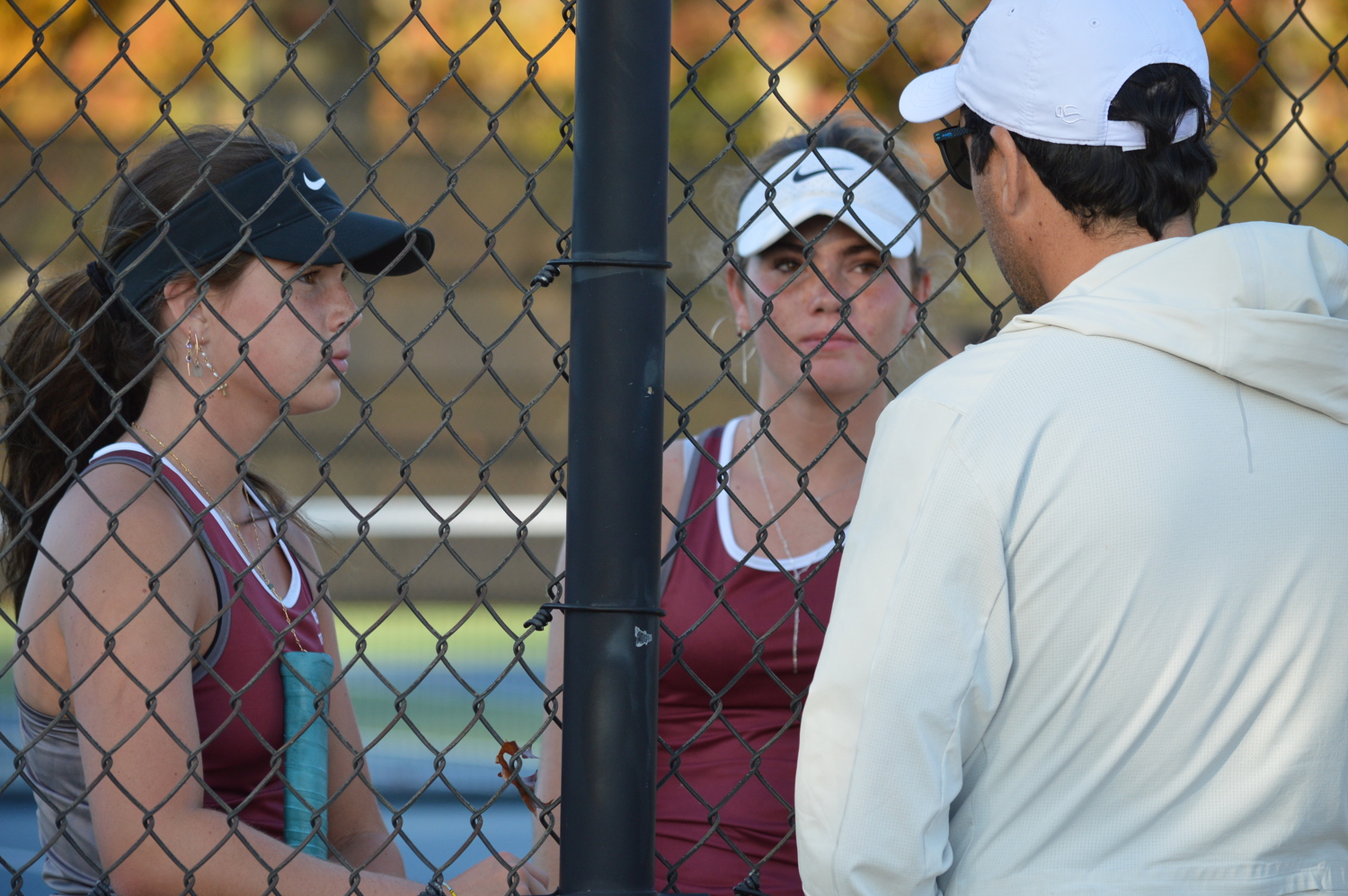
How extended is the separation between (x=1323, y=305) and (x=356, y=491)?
7.27 meters

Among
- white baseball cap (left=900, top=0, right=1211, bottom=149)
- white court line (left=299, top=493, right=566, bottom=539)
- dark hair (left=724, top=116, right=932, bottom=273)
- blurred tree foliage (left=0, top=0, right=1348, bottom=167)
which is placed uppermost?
blurred tree foliage (left=0, top=0, right=1348, bottom=167)

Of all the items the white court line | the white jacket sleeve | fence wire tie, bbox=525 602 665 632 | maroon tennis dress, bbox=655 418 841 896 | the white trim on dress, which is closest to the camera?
the white jacket sleeve

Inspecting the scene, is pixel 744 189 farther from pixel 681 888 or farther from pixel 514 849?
pixel 514 849

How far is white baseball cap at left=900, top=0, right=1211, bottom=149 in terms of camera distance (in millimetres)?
1255

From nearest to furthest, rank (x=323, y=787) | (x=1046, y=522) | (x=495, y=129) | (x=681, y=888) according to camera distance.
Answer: (x=1046, y=522) < (x=495, y=129) < (x=323, y=787) < (x=681, y=888)

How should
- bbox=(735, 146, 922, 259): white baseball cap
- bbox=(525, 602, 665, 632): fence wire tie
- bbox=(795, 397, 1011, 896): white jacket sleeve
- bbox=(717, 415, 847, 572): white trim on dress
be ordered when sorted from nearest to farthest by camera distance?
bbox=(795, 397, 1011, 896): white jacket sleeve
bbox=(525, 602, 665, 632): fence wire tie
bbox=(717, 415, 847, 572): white trim on dress
bbox=(735, 146, 922, 259): white baseball cap

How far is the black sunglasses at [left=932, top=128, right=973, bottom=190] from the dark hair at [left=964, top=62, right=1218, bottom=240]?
12 cm

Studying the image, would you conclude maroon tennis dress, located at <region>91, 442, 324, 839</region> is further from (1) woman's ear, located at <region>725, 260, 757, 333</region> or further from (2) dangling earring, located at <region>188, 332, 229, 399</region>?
(1) woman's ear, located at <region>725, 260, 757, 333</region>

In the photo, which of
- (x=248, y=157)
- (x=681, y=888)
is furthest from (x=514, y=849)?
(x=248, y=157)

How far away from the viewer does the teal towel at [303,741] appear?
172 centimetres

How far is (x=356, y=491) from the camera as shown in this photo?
26.1 feet

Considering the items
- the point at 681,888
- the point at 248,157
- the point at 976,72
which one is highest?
the point at 248,157

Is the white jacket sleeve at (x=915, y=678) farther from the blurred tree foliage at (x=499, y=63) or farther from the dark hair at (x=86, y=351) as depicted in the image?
the blurred tree foliage at (x=499, y=63)

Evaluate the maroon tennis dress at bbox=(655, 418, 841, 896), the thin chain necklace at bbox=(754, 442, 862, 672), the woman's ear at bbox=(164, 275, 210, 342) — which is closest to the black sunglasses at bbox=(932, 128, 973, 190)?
the thin chain necklace at bbox=(754, 442, 862, 672)
